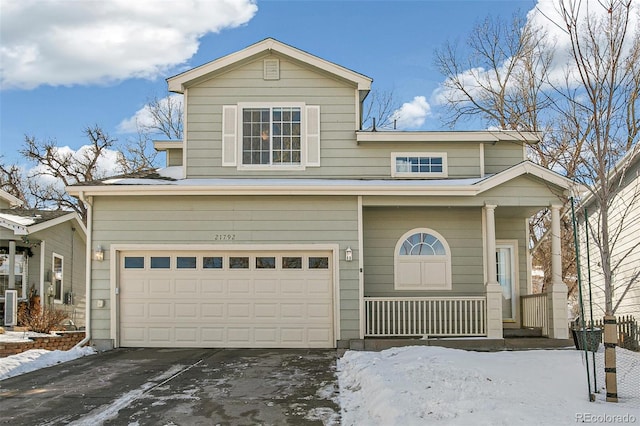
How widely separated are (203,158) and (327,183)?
119 inches

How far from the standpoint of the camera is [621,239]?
673 inches

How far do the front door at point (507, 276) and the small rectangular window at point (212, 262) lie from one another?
6.35 meters

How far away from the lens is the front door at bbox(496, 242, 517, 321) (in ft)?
49.9

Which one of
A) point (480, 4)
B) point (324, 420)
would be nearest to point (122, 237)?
point (324, 420)

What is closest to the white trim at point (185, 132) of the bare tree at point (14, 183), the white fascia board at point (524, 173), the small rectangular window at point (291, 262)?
the small rectangular window at point (291, 262)

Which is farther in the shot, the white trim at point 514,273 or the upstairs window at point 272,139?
the white trim at point 514,273

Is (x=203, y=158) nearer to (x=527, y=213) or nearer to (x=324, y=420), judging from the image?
(x=527, y=213)

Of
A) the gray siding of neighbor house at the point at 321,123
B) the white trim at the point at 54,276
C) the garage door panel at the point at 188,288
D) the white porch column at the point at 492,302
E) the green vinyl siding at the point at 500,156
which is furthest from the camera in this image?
the white trim at the point at 54,276

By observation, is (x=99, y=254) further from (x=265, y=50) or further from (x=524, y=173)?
(x=524, y=173)

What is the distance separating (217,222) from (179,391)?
506 cm

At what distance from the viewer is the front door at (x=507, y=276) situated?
Result: 15219 millimetres

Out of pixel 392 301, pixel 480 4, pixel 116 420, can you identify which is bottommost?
pixel 116 420

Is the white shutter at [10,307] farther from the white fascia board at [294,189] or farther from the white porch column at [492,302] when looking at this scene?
the white porch column at [492,302]

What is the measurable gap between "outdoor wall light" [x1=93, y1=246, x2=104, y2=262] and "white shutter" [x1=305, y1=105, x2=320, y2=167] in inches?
188
